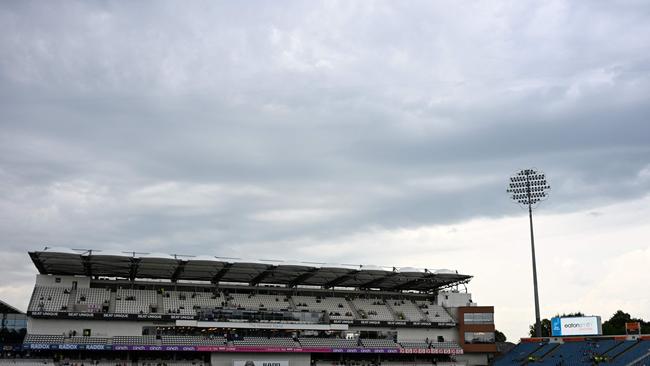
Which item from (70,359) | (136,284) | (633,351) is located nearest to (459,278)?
(633,351)

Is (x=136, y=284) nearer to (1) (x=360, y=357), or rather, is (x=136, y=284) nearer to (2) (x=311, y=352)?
(2) (x=311, y=352)

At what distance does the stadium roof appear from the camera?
70.9m

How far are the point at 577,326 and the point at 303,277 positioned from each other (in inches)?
1376

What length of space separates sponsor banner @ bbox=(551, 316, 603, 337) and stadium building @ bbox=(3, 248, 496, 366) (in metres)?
8.34

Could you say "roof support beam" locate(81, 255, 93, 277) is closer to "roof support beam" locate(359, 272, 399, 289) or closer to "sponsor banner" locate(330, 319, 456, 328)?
"sponsor banner" locate(330, 319, 456, 328)

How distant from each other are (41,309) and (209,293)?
67.7 ft

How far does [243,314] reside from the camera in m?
78.1

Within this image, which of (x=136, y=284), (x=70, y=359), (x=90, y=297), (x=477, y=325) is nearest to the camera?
(x=70, y=359)

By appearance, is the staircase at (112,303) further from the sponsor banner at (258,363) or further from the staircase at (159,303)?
the sponsor banner at (258,363)

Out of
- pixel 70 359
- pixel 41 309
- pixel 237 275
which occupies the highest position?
pixel 237 275

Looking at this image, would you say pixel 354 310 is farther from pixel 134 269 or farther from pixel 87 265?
pixel 87 265

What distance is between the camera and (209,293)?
3263 inches

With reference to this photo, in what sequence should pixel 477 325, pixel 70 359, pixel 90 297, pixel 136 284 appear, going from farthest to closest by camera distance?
1. pixel 477 325
2. pixel 136 284
3. pixel 90 297
4. pixel 70 359

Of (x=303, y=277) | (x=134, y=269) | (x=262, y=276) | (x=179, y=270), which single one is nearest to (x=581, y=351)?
(x=303, y=277)
